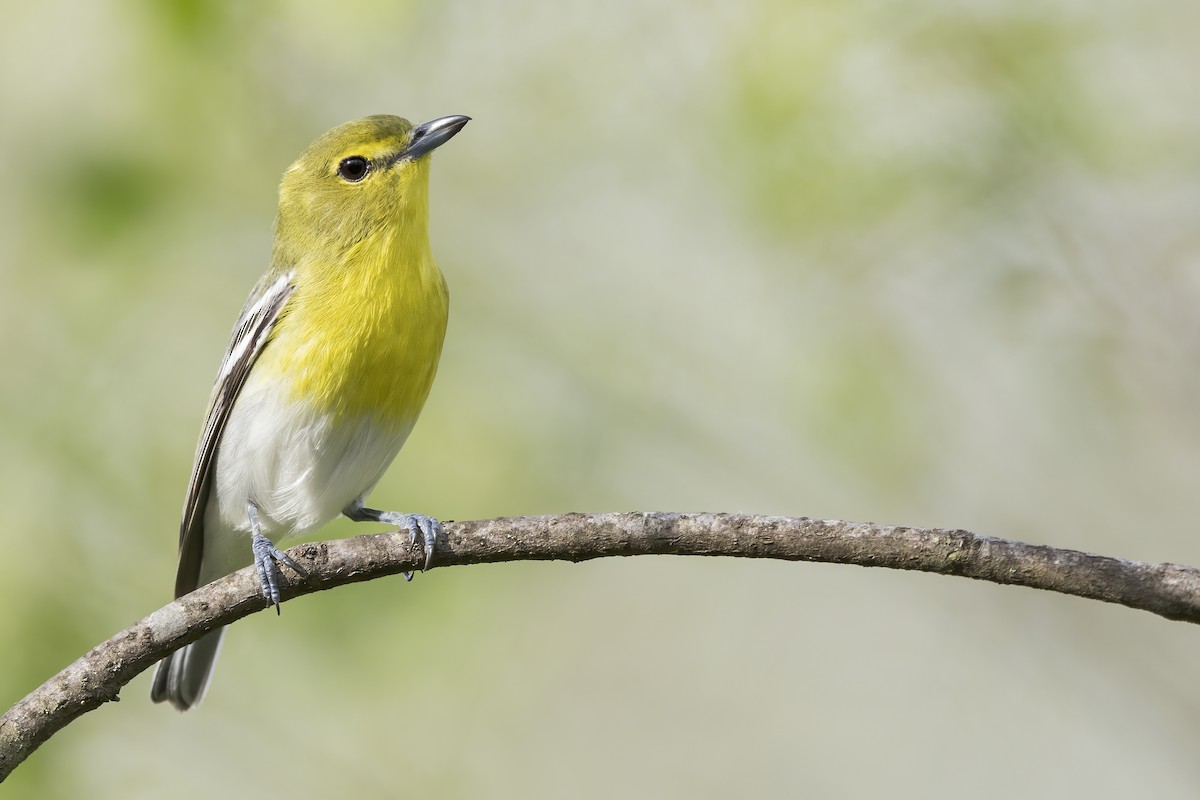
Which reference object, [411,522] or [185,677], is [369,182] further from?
[185,677]

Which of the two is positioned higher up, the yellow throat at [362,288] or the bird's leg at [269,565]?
the yellow throat at [362,288]

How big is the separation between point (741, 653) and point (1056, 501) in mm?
3700

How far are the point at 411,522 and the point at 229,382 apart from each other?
1427 millimetres

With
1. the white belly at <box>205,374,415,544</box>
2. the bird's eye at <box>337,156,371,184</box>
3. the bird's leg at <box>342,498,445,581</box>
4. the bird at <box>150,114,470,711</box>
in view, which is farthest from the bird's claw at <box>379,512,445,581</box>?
the bird's eye at <box>337,156,371,184</box>

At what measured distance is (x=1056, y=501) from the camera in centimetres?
679

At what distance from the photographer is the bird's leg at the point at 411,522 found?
3.35 metres

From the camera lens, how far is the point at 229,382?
504 centimetres

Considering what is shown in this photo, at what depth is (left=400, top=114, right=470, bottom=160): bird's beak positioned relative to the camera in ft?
16.5

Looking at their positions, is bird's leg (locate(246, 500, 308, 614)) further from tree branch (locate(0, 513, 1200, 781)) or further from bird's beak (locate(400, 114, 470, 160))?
bird's beak (locate(400, 114, 470, 160))

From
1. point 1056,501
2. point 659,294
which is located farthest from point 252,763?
point 1056,501

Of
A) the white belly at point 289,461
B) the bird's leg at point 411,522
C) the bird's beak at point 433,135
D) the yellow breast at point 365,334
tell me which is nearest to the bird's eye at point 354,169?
the bird's beak at point 433,135

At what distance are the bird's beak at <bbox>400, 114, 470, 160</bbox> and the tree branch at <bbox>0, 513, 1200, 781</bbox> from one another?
85.9 inches

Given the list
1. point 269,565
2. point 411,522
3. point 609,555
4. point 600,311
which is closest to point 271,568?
point 269,565

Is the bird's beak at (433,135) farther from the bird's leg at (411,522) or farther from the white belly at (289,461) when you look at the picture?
the bird's leg at (411,522)
